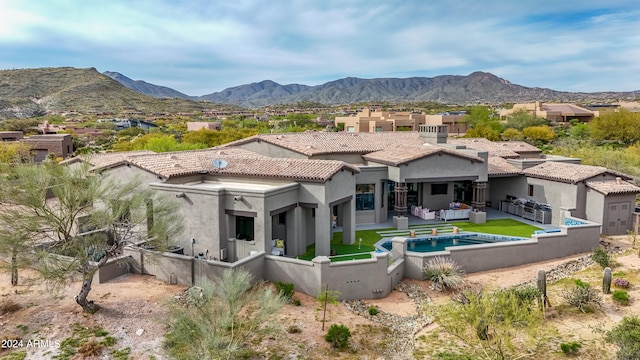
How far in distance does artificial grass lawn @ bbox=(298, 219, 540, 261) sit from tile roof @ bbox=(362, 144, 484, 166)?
4794 millimetres

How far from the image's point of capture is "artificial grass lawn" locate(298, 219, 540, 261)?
24828mm

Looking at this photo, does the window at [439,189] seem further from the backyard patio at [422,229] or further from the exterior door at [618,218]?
the exterior door at [618,218]

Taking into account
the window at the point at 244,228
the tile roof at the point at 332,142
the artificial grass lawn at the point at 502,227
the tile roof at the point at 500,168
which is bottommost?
the artificial grass lawn at the point at 502,227

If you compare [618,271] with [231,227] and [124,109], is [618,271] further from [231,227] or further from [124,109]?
[124,109]

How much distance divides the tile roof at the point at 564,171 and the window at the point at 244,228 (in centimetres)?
2215

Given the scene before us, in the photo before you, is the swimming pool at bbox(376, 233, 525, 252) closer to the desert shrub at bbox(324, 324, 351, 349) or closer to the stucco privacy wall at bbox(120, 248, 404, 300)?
the stucco privacy wall at bbox(120, 248, 404, 300)

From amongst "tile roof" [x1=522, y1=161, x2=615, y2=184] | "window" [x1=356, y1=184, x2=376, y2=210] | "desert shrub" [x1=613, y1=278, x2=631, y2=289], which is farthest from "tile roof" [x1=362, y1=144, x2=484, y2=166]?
"desert shrub" [x1=613, y1=278, x2=631, y2=289]

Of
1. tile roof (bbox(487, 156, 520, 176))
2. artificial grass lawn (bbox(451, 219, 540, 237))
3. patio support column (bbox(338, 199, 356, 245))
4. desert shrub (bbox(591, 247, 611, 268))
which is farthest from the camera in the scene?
tile roof (bbox(487, 156, 520, 176))

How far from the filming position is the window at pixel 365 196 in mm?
31281

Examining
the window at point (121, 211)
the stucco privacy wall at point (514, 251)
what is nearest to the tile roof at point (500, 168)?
the stucco privacy wall at point (514, 251)

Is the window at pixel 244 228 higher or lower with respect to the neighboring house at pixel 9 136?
lower

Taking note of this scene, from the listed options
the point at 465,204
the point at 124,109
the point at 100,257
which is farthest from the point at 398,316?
the point at 124,109

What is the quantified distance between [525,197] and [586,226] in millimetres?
7748

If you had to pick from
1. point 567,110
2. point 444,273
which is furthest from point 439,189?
point 567,110
